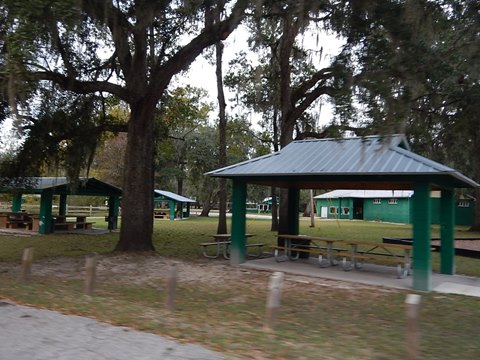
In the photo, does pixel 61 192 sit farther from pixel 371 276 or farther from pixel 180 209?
pixel 180 209

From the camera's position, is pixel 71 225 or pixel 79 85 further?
pixel 71 225

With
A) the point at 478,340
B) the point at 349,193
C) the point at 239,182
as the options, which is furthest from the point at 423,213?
the point at 349,193

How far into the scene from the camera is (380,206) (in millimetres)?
50906

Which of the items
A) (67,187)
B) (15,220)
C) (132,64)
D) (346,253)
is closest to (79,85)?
(132,64)

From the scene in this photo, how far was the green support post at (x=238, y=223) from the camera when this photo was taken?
43.8ft

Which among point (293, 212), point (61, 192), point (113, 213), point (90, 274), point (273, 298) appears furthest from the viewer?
point (113, 213)

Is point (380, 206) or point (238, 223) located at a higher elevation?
point (380, 206)

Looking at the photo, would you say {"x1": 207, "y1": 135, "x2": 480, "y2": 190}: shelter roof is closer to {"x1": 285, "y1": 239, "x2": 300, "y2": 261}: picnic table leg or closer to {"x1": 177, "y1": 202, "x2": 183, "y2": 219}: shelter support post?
{"x1": 285, "y1": 239, "x2": 300, "y2": 261}: picnic table leg

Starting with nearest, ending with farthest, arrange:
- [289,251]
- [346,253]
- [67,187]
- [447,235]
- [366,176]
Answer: [366,176], [346,253], [447,235], [289,251], [67,187]

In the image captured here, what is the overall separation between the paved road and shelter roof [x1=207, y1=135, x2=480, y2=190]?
17.1ft

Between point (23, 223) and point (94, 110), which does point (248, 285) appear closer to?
point (94, 110)

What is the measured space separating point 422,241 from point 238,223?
5.17 metres

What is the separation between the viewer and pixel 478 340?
21.2ft

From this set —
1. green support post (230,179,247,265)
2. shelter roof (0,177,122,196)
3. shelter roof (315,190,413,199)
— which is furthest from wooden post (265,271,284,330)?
shelter roof (315,190,413,199)
